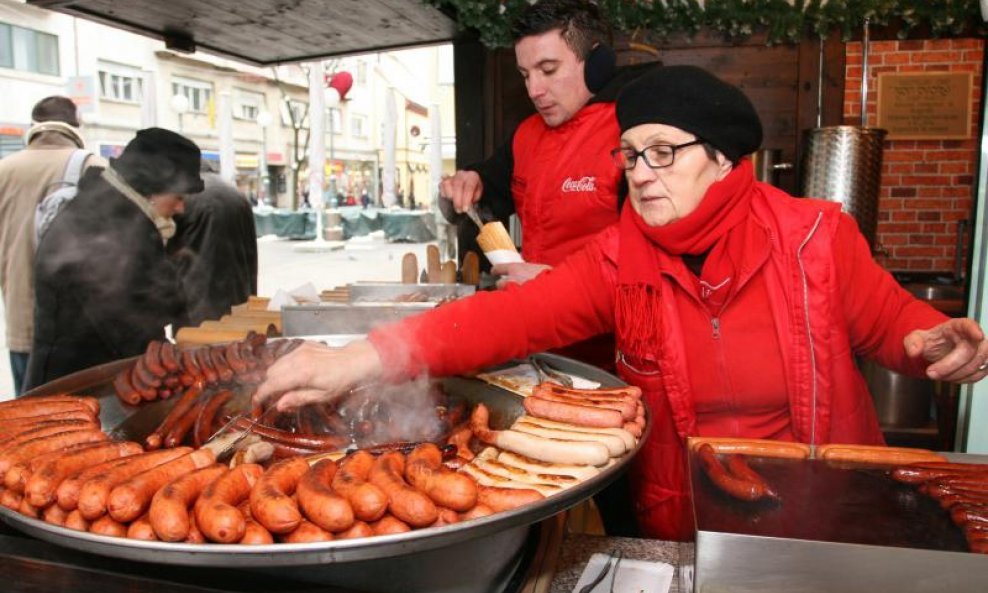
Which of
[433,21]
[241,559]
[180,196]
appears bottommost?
[241,559]

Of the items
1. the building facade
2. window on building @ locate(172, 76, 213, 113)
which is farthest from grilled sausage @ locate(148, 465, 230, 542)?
window on building @ locate(172, 76, 213, 113)

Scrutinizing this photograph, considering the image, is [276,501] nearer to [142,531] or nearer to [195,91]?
[142,531]

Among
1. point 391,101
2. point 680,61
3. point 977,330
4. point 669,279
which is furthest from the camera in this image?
point 391,101

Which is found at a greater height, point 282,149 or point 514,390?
point 282,149

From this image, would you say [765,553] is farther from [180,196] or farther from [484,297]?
[180,196]

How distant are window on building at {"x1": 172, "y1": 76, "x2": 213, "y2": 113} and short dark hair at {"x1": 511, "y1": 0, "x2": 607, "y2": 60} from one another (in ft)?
100

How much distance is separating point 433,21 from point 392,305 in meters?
2.60

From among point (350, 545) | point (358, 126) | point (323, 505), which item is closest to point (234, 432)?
point (323, 505)

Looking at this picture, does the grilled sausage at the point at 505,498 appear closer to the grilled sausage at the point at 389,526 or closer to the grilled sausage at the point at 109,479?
the grilled sausage at the point at 389,526

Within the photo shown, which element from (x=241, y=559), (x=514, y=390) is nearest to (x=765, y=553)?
(x=241, y=559)

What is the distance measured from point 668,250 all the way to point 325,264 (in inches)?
669

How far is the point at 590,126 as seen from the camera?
3.41 m

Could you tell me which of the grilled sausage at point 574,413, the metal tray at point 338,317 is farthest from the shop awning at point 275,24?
the grilled sausage at point 574,413

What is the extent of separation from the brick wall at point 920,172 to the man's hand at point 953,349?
6.50 meters
